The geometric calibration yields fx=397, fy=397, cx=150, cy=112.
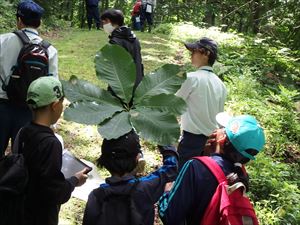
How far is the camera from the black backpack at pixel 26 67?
121 inches

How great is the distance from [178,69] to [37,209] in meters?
1.23

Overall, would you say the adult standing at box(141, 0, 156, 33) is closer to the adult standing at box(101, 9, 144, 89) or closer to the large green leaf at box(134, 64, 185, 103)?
the adult standing at box(101, 9, 144, 89)

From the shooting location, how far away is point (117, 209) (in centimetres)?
219

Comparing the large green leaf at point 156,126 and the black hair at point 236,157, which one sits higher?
the large green leaf at point 156,126

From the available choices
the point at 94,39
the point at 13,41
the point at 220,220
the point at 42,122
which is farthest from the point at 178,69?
the point at 94,39

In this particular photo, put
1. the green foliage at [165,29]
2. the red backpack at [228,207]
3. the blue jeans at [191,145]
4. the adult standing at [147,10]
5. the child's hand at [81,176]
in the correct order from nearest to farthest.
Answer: the red backpack at [228,207], the child's hand at [81,176], the blue jeans at [191,145], the adult standing at [147,10], the green foliage at [165,29]

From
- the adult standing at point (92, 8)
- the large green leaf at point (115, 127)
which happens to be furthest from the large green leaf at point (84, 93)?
the adult standing at point (92, 8)

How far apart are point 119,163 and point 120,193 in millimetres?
165

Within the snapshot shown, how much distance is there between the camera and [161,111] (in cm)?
169

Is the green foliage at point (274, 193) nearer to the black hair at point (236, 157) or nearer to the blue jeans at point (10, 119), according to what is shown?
the black hair at point (236, 157)

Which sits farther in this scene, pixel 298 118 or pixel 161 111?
pixel 298 118

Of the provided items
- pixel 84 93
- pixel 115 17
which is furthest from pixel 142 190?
pixel 115 17

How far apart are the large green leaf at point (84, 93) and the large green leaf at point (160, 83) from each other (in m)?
0.12

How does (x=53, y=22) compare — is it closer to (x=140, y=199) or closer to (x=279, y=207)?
(x=279, y=207)
